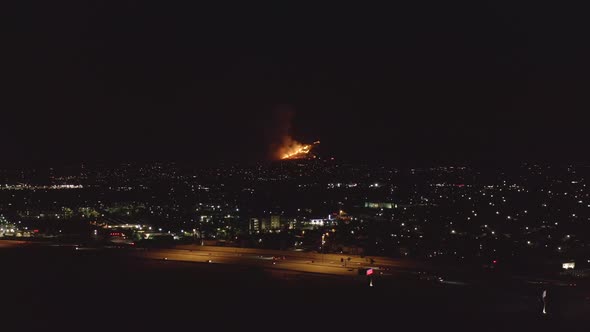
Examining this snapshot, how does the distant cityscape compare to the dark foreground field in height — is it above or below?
above

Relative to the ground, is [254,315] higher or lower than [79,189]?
lower

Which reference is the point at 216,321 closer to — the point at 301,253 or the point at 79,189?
the point at 301,253

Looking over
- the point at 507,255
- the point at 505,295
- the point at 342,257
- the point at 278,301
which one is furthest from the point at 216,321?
the point at 507,255

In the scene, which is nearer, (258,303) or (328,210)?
(258,303)

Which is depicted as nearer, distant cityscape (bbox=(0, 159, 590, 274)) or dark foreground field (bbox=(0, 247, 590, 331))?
dark foreground field (bbox=(0, 247, 590, 331))

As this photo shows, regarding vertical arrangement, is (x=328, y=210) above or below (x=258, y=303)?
above
